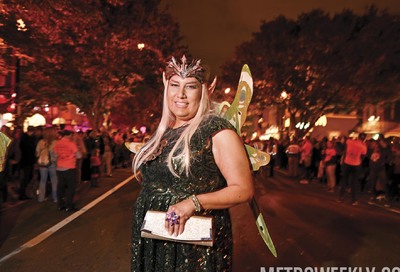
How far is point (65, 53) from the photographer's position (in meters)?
23.3

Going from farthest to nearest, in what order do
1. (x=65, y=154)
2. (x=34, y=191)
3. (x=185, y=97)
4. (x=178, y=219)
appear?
(x=34, y=191) < (x=65, y=154) < (x=185, y=97) < (x=178, y=219)

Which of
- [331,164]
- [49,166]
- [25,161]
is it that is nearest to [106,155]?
[25,161]

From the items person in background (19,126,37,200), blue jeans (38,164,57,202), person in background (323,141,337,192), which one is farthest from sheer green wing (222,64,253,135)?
person in background (323,141,337,192)

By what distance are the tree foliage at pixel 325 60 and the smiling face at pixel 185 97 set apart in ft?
90.5

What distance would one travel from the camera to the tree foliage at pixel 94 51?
18188 millimetres

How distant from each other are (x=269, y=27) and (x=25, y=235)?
2972cm

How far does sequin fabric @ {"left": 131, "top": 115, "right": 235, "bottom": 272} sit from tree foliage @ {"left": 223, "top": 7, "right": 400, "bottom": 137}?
2770cm

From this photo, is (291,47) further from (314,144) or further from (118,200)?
(118,200)

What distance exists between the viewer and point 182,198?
7.32 ft

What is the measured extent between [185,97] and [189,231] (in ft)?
2.28

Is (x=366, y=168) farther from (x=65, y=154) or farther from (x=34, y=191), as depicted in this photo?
(x=34, y=191)

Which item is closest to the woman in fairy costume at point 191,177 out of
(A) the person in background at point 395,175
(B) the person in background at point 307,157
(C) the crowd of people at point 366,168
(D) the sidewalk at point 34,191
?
(D) the sidewalk at point 34,191

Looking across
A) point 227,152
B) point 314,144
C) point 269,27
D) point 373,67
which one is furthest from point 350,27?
point 227,152

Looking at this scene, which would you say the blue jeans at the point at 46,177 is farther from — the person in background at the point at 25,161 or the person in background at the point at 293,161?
the person in background at the point at 293,161
